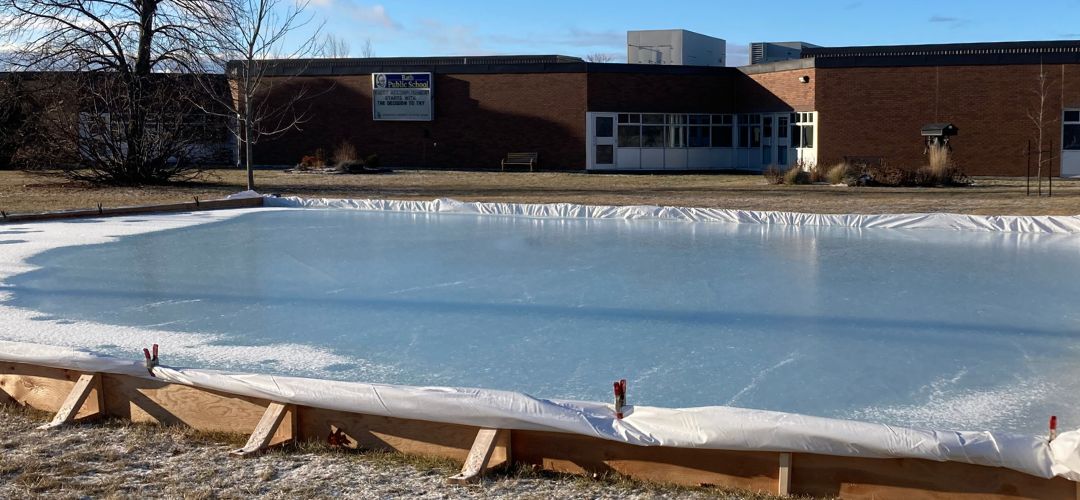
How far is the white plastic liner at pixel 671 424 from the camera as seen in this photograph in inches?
180

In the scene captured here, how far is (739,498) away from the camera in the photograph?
4941 mm

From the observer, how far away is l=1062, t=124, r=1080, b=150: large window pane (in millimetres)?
32250

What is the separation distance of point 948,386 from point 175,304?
6474mm

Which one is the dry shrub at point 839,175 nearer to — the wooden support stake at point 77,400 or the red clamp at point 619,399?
the red clamp at point 619,399

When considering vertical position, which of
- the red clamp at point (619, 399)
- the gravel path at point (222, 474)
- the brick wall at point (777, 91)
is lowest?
the gravel path at point (222, 474)

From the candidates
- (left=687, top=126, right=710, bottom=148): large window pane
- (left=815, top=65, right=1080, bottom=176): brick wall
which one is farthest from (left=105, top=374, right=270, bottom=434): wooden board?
(left=687, top=126, right=710, bottom=148): large window pane

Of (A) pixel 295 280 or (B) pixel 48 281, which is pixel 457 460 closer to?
(A) pixel 295 280

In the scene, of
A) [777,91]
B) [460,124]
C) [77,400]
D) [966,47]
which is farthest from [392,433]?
[966,47]

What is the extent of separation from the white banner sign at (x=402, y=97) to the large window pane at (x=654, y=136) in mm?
7678

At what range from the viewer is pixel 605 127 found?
36.3 m

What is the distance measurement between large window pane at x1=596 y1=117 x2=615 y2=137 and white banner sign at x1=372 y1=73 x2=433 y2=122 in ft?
19.6

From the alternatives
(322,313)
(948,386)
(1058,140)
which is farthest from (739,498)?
(1058,140)

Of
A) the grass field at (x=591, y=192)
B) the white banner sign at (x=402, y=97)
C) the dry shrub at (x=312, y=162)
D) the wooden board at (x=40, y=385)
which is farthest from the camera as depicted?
the white banner sign at (x=402, y=97)

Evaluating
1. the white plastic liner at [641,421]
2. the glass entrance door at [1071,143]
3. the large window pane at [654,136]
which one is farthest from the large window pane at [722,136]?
the white plastic liner at [641,421]
